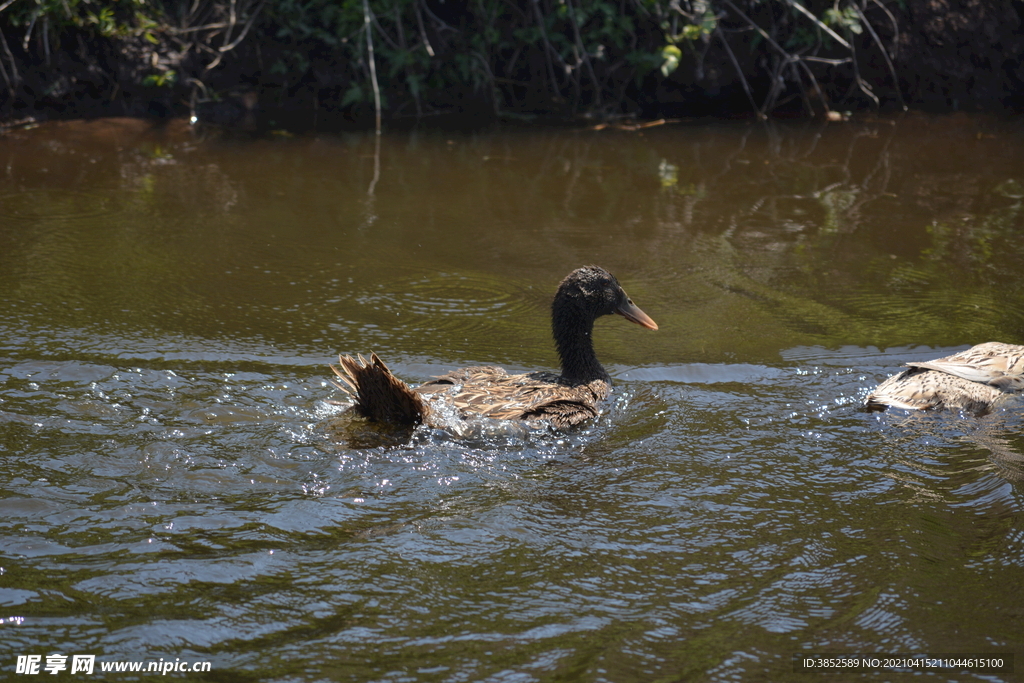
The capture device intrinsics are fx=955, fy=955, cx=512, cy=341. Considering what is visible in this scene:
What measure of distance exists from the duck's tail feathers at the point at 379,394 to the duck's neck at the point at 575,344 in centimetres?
115

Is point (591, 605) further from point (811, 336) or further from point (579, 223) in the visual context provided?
point (579, 223)

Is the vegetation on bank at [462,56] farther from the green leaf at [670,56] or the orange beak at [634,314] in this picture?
the orange beak at [634,314]

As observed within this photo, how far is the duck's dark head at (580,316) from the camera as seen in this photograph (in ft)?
19.6

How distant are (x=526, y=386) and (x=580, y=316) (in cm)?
78

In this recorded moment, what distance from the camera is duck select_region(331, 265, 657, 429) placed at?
16.8ft

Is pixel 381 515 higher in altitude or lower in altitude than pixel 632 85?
lower

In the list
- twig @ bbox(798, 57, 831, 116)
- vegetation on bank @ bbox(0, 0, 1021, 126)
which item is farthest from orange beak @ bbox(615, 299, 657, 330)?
twig @ bbox(798, 57, 831, 116)

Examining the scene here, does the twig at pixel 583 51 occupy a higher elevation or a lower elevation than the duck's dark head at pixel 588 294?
higher

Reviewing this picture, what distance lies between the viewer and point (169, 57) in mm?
12523

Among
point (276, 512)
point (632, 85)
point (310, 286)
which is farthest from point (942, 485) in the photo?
point (632, 85)

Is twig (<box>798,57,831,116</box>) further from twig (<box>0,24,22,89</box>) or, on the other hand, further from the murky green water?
twig (<box>0,24,22,89</box>)

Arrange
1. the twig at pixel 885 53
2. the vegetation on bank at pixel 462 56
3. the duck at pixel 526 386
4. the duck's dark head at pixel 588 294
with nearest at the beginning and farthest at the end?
1. the duck at pixel 526 386
2. the duck's dark head at pixel 588 294
3. the twig at pixel 885 53
4. the vegetation on bank at pixel 462 56

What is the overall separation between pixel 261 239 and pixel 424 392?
335 cm

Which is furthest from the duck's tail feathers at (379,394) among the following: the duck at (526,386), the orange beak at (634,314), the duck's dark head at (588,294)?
the orange beak at (634,314)
